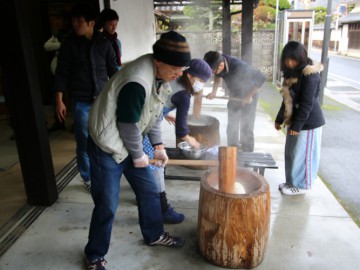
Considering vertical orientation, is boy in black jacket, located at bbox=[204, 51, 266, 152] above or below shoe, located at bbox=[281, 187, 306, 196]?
above

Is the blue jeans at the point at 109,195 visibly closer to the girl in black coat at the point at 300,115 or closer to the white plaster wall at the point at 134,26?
the girl in black coat at the point at 300,115

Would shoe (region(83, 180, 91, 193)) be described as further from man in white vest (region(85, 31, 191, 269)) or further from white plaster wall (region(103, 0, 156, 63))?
white plaster wall (region(103, 0, 156, 63))

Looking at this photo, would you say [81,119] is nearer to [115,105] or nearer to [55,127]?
[115,105]

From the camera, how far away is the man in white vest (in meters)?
2.04

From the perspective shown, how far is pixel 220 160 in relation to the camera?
8.64 ft

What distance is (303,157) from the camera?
11.9 ft

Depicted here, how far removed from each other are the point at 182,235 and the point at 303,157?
67.0 inches

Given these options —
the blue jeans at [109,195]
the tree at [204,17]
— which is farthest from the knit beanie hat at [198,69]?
the tree at [204,17]

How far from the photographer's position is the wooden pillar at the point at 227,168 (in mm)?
2596

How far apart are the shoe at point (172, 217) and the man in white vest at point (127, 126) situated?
24.4 inches

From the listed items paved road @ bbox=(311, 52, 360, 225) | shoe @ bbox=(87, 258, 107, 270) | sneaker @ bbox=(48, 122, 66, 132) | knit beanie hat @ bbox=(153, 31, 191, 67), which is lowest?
paved road @ bbox=(311, 52, 360, 225)

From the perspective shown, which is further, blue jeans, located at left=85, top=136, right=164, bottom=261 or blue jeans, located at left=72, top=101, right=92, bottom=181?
blue jeans, located at left=72, top=101, right=92, bottom=181

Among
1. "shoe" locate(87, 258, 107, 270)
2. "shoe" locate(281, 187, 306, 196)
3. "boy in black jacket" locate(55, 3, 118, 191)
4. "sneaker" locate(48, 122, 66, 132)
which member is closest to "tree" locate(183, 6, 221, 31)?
"sneaker" locate(48, 122, 66, 132)

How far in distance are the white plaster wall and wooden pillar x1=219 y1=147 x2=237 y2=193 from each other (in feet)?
14.7
